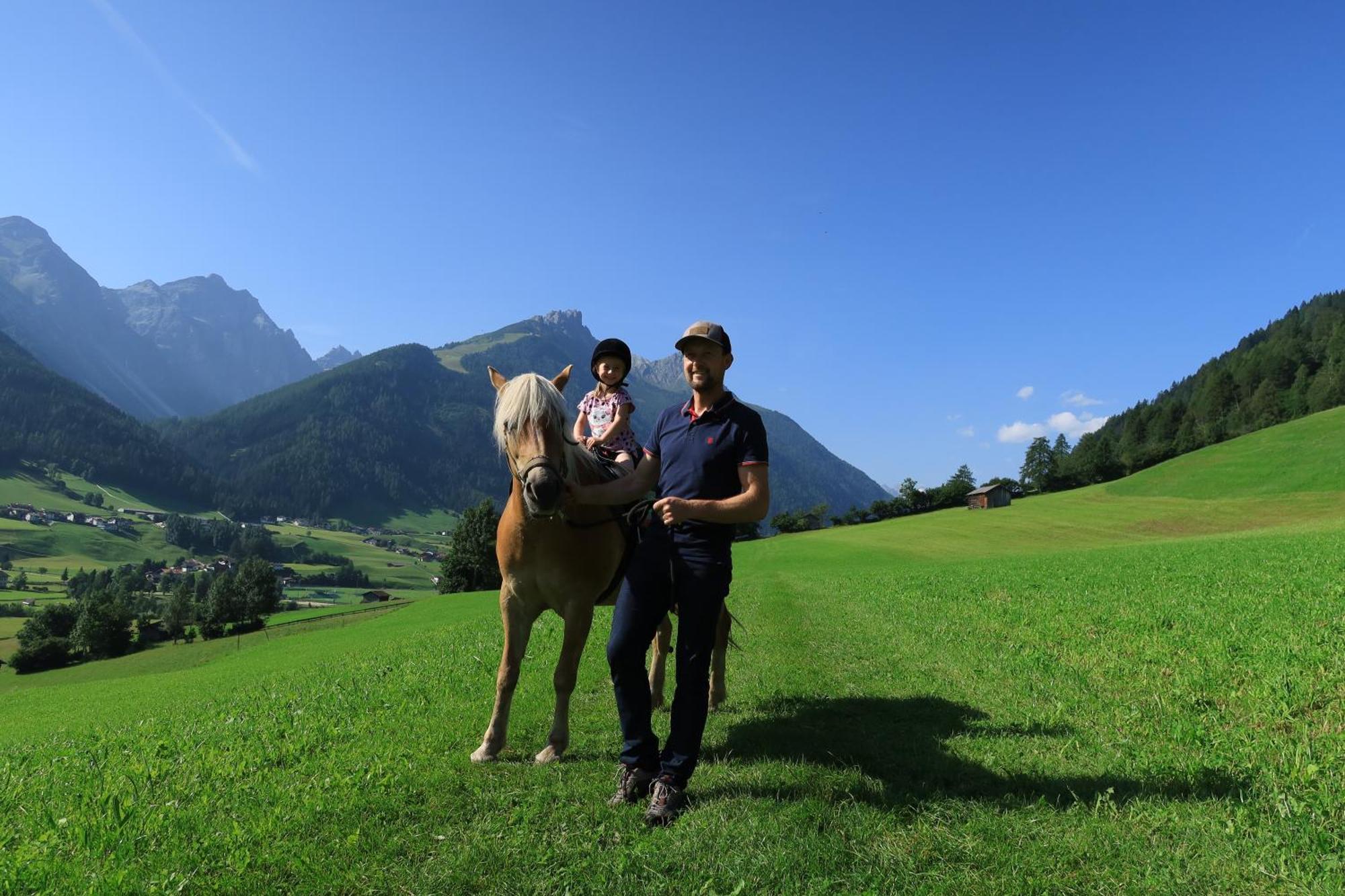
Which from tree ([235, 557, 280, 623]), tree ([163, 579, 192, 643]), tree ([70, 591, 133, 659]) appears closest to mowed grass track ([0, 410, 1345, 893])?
tree ([70, 591, 133, 659])

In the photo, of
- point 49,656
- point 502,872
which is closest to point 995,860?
point 502,872

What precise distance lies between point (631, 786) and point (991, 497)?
98.2 metres

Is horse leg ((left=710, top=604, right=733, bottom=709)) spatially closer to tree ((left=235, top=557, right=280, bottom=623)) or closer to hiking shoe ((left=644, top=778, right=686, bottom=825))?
hiking shoe ((left=644, top=778, right=686, bottom=825))

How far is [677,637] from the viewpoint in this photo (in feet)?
16.1

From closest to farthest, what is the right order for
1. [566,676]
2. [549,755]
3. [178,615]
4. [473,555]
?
1. [549,755]
2. [566,676]
3. [473,555]
4. [178,615]

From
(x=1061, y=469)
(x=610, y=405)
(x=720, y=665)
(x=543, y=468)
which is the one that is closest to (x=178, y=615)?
(x=720, y=665)

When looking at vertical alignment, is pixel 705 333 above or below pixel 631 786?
above

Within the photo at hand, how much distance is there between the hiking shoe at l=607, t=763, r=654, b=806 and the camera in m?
4.76

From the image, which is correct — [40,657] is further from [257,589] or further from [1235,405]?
[1235,405]

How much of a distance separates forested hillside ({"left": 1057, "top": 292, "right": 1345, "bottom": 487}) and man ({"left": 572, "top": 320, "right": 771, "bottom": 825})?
4738 inches

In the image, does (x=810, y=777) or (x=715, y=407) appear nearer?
(x=810, y=777)

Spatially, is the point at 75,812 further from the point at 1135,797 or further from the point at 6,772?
the point at 1135,797

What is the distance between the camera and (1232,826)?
3904 mm

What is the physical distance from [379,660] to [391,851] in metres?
12.3
